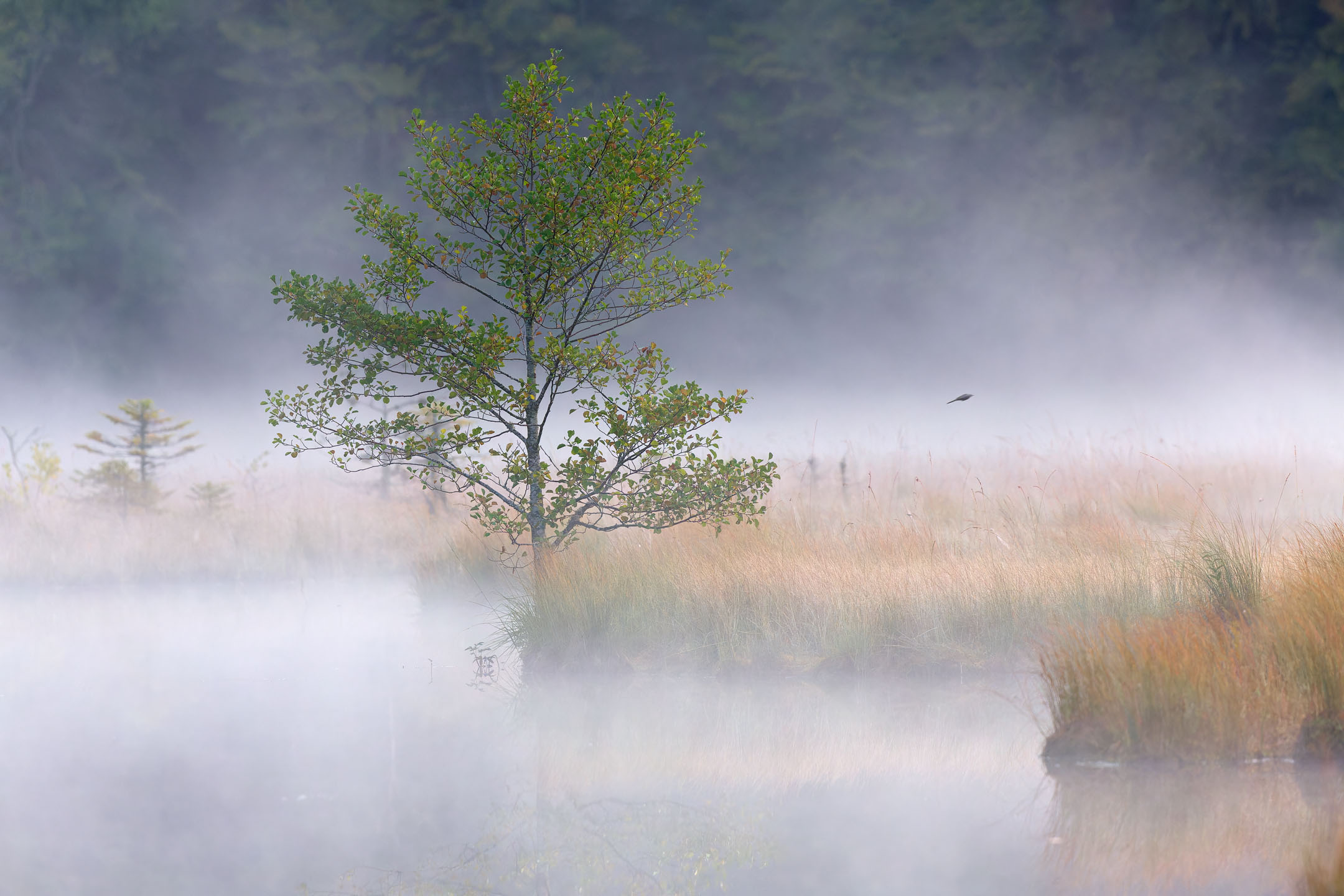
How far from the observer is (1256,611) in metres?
5.84

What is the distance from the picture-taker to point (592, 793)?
4305 millimetres

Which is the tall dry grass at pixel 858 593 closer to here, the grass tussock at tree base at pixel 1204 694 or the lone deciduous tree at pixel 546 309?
→ the lone deciduous tree at pixel 546 309

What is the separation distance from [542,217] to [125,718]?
4127 mm

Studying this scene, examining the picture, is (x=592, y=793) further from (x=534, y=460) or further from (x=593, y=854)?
(x=534, y=460)

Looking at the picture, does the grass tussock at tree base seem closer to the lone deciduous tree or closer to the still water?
the still water

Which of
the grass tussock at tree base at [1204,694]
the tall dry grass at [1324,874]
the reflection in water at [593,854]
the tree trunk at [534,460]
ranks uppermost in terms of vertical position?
the tree trunk at [534,460]

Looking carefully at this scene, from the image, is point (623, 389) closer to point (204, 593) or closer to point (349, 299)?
point (349, 299)

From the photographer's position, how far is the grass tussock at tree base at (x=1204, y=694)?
4203 millimetres

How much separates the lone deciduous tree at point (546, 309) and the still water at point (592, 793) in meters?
1.49

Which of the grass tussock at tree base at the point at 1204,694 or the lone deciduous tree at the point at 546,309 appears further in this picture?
the lone deciduous tree at the point at 546,309

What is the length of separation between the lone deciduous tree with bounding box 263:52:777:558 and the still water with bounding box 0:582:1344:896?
149cm

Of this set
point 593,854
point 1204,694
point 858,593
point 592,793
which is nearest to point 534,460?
point 858,593

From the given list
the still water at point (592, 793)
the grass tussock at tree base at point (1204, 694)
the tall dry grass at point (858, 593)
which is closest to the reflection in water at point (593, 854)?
the still water at point (592, 793)

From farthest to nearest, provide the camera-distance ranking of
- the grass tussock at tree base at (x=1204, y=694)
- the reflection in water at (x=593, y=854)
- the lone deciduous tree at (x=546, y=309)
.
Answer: the lone deciduous tree at (x=546, y=309), the grass tussock at tree base at (x=1204, y=694), the reflection in water at (x=593, y=854)
